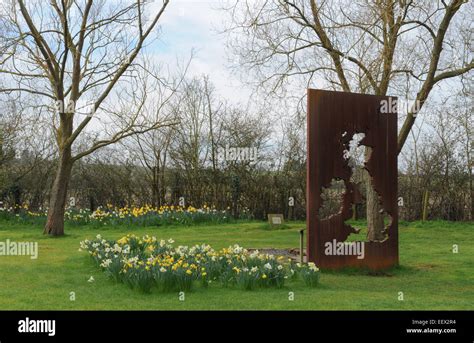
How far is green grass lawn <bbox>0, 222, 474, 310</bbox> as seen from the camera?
7426mm

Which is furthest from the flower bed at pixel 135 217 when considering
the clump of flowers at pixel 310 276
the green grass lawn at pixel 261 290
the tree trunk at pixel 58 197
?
the clump of flowers at pixel 310 276

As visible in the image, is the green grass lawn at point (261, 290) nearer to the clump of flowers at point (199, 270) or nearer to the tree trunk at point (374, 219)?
the clump of flowers at point (199, 270)

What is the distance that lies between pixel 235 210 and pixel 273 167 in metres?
2.15

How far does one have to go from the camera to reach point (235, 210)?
22672 millimetres

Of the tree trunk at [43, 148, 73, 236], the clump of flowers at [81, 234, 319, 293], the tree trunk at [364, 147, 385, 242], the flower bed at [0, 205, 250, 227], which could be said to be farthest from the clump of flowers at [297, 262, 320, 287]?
the flower bed at [0, 205, 250, 227]

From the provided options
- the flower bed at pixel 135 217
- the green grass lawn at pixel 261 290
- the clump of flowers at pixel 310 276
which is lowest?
the green grass lawn at pixel 261 290

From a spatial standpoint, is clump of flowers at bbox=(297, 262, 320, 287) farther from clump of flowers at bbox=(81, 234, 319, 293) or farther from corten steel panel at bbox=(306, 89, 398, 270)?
corten steel panel at bbox=(306, 89, 398, 270)

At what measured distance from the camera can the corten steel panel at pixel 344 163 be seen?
10656 millimetres

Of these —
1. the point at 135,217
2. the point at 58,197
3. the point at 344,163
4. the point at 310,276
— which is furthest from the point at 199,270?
the point at 135,217

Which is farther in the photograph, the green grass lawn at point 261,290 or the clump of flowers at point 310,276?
the clump of flowers at point 310,276

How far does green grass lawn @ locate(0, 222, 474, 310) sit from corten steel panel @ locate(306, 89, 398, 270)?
43 cm

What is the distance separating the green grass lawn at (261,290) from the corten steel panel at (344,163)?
429mm

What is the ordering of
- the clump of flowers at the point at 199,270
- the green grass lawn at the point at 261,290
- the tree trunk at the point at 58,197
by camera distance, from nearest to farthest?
the green grass lawn at the point at 261,290 → the clump of flowers at the point at 199,270 → the tree trunk at the point at 58,197
